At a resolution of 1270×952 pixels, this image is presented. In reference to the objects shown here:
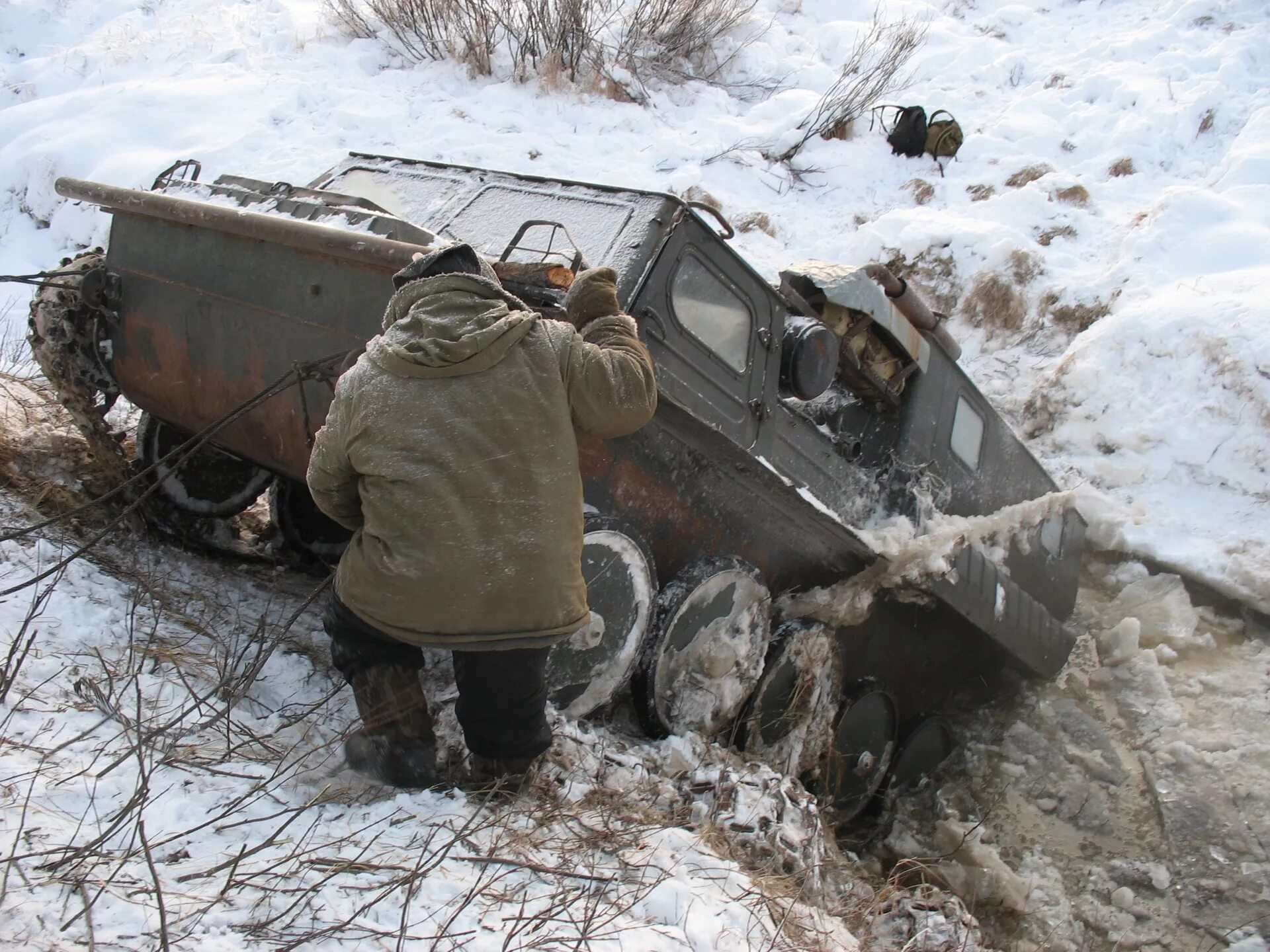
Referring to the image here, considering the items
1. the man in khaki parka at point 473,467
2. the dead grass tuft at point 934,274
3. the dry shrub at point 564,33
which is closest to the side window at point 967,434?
the man in khaki parka at point 473,467

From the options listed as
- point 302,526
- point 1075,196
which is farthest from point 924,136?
point 302,526

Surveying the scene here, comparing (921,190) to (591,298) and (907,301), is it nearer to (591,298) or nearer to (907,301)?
(907,301)

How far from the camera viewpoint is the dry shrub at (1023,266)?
8234mm

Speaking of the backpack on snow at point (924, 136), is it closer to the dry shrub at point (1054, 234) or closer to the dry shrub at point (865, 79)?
the dry shrub at point (865, 79)

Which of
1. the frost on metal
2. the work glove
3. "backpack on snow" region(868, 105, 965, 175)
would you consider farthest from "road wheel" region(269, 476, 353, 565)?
"backpack on snow" region(868, 105, 965, 175)

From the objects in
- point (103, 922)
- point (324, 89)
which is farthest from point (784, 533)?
point (324, 89)

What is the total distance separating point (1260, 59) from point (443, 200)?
883cm

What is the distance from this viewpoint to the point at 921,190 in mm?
9234

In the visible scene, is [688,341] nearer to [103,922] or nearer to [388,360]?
[388,360]

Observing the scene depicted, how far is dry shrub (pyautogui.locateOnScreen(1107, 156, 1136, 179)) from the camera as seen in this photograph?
899 centimetres

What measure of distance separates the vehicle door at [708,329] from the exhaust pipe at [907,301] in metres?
1.05

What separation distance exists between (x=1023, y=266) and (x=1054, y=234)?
1.89 ft

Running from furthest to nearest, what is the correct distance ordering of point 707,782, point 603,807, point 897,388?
point 897,388, point 707,782, point 603,807

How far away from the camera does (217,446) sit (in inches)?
163
